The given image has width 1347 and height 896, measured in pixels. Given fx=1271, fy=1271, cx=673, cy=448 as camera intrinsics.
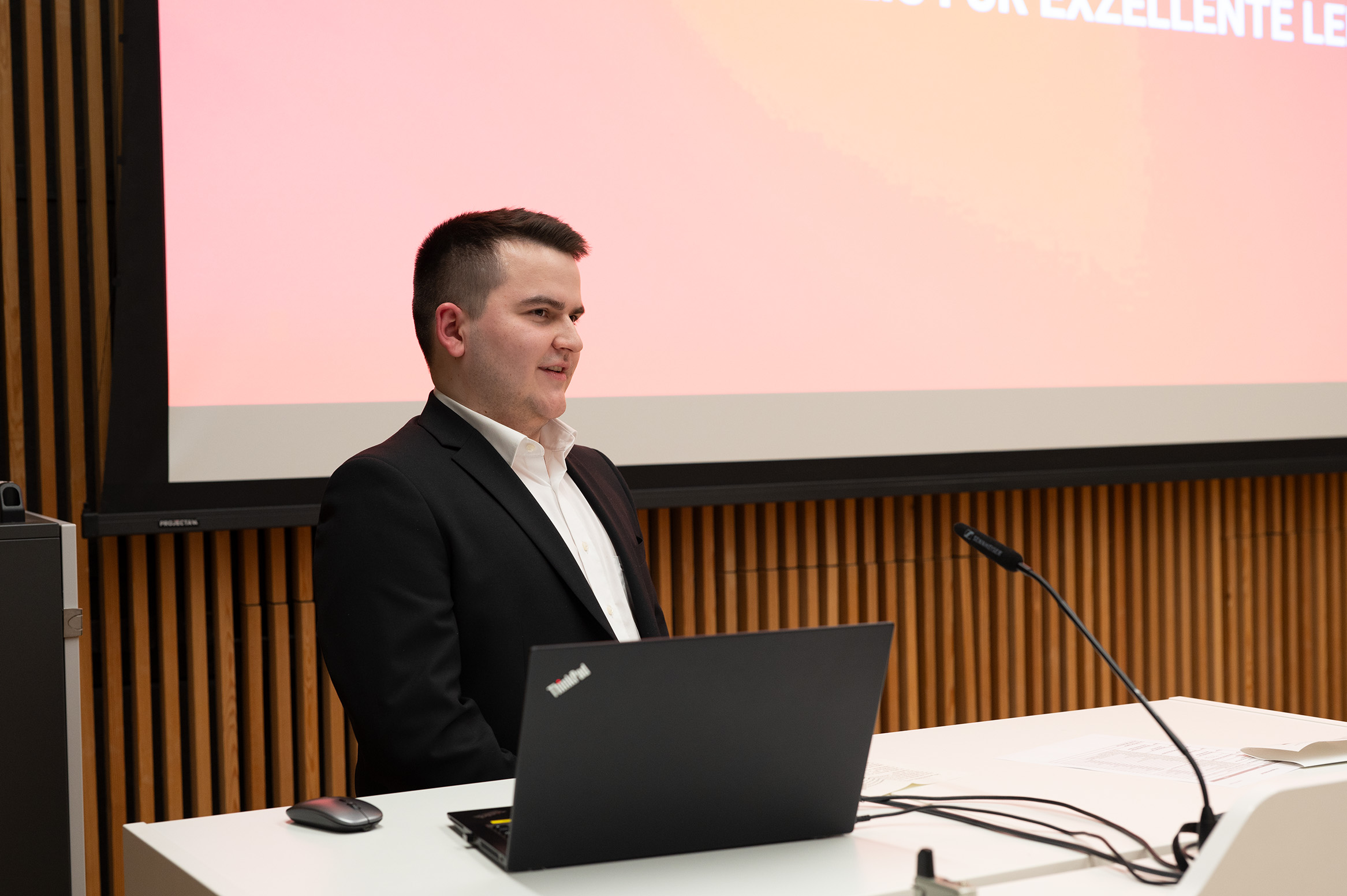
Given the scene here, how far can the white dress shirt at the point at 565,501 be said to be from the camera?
1925mm

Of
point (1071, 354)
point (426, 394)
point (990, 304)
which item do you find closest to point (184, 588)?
point (426, 394)

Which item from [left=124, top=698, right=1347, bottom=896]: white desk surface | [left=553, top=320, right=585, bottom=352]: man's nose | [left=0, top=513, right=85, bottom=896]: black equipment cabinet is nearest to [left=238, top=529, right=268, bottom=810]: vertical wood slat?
[left=0, top=513, right=85, bottom=896]: black equipment cabinet

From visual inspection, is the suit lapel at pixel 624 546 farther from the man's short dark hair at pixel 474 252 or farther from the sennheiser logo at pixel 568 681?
the sennheiser logo at pixel 568 681

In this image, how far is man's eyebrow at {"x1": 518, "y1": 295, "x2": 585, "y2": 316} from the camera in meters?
1.93

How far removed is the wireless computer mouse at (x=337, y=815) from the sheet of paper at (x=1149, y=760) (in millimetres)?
800

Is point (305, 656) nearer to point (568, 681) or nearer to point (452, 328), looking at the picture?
point (452, 328)

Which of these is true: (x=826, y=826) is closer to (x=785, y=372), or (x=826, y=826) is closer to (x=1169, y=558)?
(x=785, y=372)

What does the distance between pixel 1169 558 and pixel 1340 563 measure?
75 centimetres

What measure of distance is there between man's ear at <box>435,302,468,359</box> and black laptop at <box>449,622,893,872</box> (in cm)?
88

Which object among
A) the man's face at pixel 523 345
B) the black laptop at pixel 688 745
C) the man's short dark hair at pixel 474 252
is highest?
the man's short dark hair at pixel 474 252

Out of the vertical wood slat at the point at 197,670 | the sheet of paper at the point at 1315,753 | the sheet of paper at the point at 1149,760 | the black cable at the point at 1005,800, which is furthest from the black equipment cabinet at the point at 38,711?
the sheet of paper at the point at 1315,753

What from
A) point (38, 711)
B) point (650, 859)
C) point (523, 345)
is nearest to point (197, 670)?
point (38, 711)

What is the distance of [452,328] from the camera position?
196cm

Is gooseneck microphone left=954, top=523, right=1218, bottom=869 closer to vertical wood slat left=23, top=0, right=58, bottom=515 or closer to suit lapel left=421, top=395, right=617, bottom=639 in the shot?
suit lapel left=421, top=395, right=617, bottom=639
